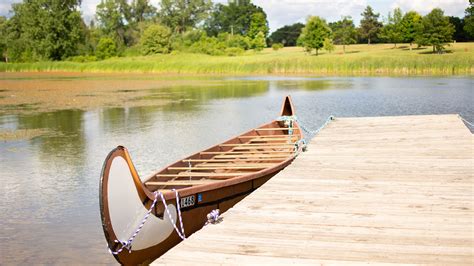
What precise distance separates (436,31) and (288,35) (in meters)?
46.3

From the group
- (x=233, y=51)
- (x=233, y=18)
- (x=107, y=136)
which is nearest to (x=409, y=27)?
(x=233, y=51)

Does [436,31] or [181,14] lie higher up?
[181,14]

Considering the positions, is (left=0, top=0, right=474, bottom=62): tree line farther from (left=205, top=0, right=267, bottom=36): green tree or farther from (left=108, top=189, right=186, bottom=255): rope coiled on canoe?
(left=108, top=189, right=186, bottom=255): rope coiled on canoe

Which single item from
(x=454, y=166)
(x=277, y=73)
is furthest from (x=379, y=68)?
(x=454, y=166)

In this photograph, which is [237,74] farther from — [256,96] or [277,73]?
[256,96]

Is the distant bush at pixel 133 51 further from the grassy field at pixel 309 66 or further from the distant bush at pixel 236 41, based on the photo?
the distant bush at pixel 236 41

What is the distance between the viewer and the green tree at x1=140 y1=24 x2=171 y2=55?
81000 mm

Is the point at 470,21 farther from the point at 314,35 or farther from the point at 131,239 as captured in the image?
the point at 131,239

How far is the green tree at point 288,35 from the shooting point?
110000 millimetres

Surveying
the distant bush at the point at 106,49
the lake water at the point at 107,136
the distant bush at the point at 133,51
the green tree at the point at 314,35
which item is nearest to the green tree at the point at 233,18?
the distant bush at the point at 133,51

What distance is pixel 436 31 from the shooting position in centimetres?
6762

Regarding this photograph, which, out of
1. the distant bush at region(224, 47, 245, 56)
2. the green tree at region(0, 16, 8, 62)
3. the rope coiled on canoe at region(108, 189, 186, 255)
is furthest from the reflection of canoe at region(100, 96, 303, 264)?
the green tree at region(0, 16, 8, 62)

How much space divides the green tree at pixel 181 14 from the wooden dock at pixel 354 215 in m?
101

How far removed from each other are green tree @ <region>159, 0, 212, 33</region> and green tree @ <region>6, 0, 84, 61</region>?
2673 centimetres
